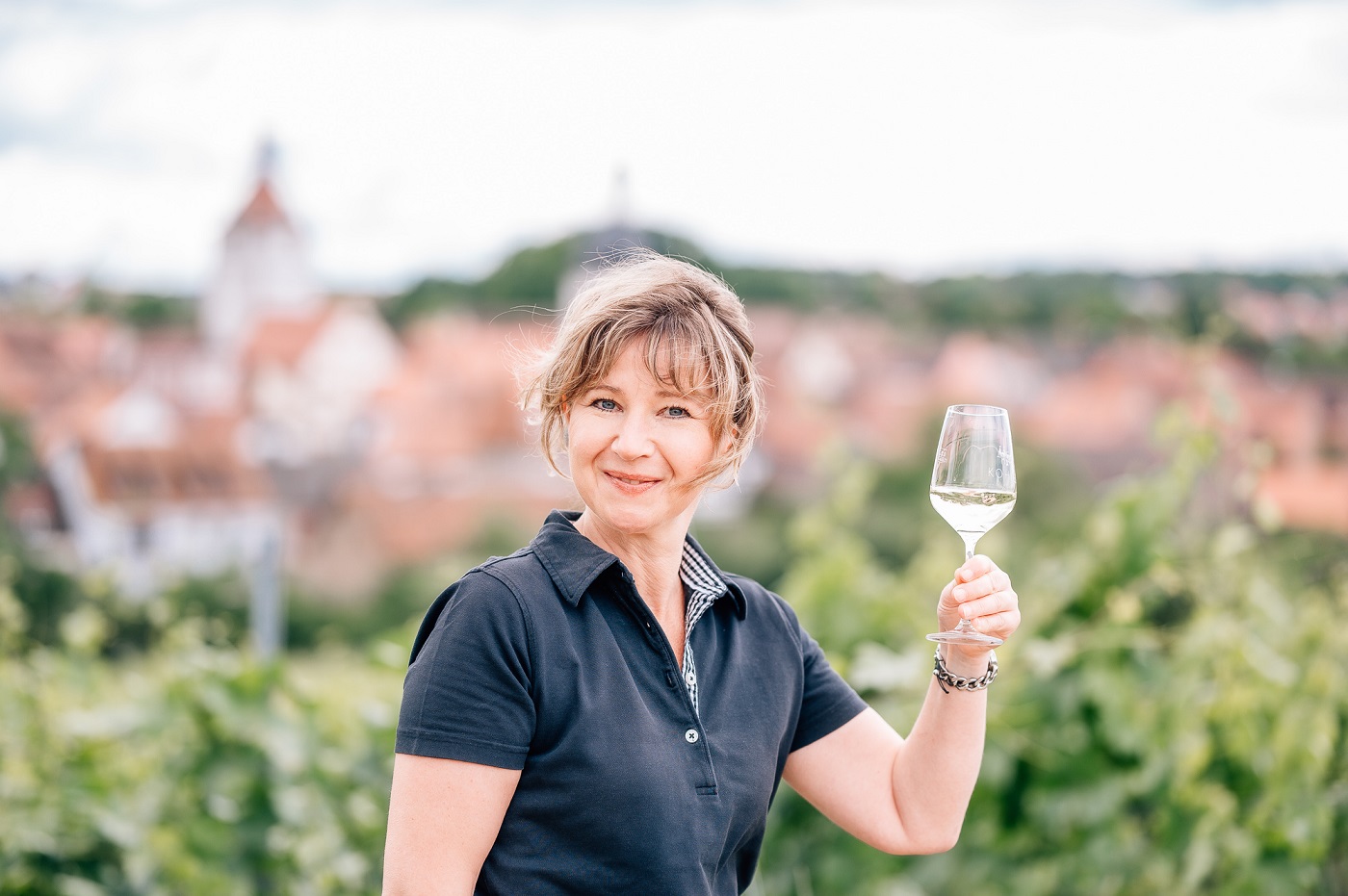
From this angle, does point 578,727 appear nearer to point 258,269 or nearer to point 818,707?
point 818,707

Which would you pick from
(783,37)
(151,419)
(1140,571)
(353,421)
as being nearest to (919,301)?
(783,37)

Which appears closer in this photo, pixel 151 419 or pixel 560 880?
pixel 560 880

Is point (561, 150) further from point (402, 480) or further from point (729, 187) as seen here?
point (402, 480)

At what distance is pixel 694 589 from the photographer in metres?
1.54

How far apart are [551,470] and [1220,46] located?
5038cm

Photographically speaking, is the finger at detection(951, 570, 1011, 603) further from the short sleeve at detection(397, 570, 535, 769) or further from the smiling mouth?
the short sleeve at detection(397, 570, 535, 769)

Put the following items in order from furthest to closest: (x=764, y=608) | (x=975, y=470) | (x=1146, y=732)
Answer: (x=1146, y=732)
(x=764, y=608)
(x=975, y=470)

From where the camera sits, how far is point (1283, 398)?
46.2 metres

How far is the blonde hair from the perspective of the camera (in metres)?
1.42

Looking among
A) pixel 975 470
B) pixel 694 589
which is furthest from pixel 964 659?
pixel 694 589

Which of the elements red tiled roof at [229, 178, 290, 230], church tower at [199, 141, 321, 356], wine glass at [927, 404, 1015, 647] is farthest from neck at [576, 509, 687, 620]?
red tiled roof at [229, 178, 290, 230]

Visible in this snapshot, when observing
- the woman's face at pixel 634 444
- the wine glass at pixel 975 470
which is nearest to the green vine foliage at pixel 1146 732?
the wine glass at pixel 975 470

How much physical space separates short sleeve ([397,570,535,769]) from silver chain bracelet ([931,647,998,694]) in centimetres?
56

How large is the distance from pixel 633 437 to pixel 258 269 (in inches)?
2764
